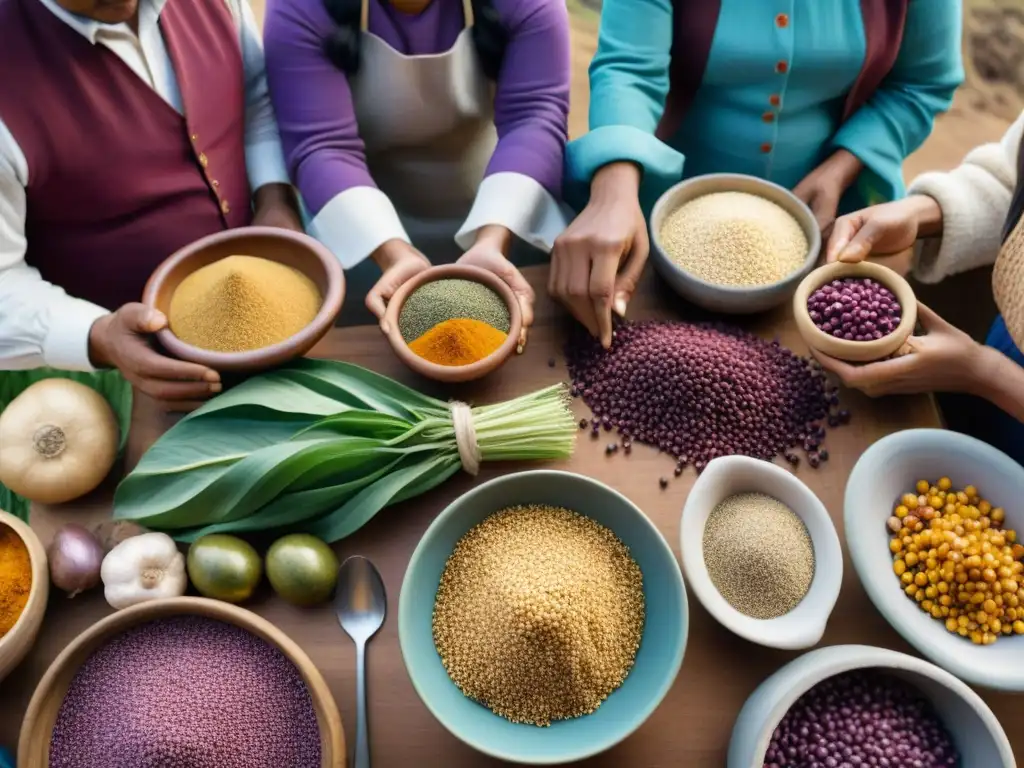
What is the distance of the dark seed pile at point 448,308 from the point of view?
1.06 meters

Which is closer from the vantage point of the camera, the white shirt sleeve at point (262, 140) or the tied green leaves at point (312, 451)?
the tied green leaves at point (312, 451)

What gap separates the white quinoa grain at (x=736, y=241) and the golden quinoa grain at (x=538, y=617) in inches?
17.6

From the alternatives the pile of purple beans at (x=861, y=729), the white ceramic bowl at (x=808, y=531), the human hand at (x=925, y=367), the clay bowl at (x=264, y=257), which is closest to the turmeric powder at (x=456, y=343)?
the clay bowl at (x=264, y=257)

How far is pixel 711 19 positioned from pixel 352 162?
646mm

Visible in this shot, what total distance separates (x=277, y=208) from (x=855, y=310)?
0.96 metres

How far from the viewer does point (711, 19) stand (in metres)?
1.25

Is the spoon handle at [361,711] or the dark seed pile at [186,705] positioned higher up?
the dark seed pile at [186,705]

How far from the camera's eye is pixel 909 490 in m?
0.96

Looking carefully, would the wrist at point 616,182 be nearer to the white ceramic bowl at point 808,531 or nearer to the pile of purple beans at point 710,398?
the pile of purple beans at point 710,398

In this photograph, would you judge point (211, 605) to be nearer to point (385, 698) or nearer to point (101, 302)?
point (385, 698)

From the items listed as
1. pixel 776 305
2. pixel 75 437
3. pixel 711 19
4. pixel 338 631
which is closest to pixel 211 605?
pixel 338 631

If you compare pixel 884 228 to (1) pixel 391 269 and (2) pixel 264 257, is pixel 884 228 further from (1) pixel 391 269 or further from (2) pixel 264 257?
(2) pixel 264 257

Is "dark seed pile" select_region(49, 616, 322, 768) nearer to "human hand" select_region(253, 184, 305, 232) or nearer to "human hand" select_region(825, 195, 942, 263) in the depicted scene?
"human hand" select_region(253, 184, 305, 232)

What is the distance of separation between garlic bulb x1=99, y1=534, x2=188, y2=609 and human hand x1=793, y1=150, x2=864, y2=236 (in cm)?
110
